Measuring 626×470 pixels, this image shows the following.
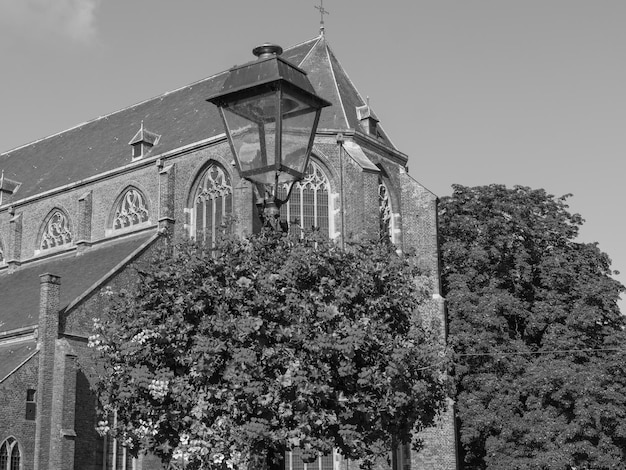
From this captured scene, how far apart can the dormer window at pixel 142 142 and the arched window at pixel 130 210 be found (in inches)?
62.4

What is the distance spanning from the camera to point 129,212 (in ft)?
126

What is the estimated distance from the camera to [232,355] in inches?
362

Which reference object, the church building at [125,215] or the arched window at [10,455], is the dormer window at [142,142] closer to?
the church building at [125,215]

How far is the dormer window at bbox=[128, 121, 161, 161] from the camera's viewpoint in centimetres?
3878

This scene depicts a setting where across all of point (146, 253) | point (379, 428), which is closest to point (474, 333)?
point (146, 253)

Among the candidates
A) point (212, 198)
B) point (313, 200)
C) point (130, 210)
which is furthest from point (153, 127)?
point (313, 200)

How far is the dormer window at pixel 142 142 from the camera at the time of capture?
38.8 m

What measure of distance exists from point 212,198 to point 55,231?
34.6 ft

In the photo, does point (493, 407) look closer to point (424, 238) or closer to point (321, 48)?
point (424, 238)

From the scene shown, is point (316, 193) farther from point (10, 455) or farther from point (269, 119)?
point (269, 119)

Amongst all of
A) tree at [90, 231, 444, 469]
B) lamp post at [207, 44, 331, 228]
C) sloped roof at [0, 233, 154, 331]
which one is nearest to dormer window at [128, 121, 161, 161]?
sloped roof at [0, 233, 154, 331]

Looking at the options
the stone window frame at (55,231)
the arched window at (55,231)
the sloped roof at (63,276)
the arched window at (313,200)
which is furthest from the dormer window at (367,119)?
the arched window at (55,231)

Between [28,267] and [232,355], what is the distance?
34931 millimetres

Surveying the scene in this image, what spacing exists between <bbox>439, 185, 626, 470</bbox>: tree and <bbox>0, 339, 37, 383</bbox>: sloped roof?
14.2 metres
